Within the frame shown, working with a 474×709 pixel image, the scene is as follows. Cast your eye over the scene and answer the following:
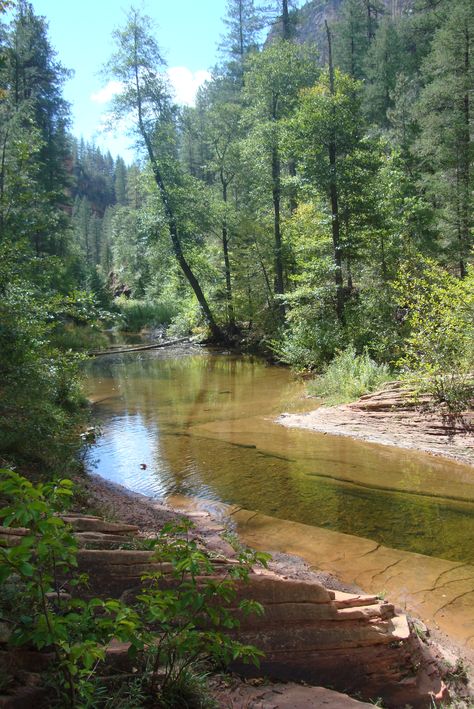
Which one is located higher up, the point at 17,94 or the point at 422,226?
the point at 17,94

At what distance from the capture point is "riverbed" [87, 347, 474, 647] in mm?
5707

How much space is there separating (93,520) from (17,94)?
29659 millimetres

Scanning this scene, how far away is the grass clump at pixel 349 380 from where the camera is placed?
1281cm

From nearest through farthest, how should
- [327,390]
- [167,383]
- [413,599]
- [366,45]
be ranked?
1. [413,599]
2. [327,390]
3. [167,383]
4. [366,45]

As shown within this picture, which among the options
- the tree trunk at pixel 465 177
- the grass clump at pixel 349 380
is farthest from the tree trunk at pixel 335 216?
the tree trunk at pixel 465 177

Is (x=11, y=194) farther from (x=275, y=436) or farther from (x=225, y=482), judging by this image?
(x=275, y=436)

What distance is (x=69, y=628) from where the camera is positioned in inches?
96.7

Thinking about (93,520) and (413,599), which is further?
(413,599)

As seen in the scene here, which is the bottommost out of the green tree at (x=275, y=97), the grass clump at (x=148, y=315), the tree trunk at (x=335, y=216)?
the grass clump at (x=148, y=315)

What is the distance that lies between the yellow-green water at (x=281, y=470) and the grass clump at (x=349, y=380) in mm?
707

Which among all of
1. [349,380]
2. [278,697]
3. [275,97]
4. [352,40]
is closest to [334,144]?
[275,97]

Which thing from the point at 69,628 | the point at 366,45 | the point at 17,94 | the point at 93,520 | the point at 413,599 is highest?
the point at 366,45

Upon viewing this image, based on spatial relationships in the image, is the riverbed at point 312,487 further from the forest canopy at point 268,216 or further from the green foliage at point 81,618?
the green foliage at point 81,618

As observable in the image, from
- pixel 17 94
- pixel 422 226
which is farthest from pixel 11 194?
pixel 17 94
